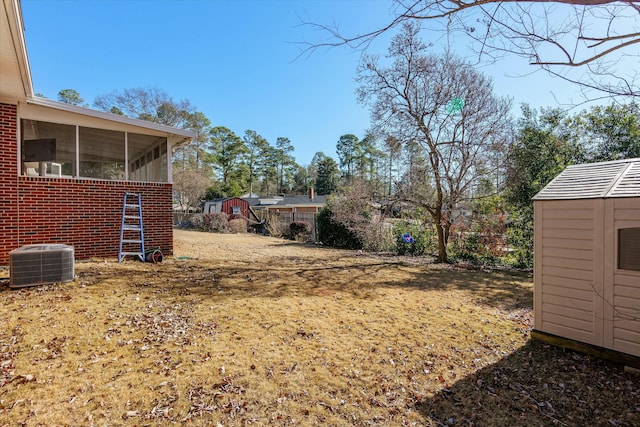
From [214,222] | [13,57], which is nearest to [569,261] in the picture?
[13,57]

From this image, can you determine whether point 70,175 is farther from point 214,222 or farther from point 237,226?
point 214,222

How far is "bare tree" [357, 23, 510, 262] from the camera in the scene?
871 cm

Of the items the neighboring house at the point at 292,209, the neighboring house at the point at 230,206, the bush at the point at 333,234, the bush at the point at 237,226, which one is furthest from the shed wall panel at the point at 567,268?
the neighboring house at the point at 230,206

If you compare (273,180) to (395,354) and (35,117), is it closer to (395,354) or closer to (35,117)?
(35,117)

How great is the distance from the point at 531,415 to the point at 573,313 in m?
1.64

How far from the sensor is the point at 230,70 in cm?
1680

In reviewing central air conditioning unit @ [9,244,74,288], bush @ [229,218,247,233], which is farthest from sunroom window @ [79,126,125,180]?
bush @ [229,218,247,233]

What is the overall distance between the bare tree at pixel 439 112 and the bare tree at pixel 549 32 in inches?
248

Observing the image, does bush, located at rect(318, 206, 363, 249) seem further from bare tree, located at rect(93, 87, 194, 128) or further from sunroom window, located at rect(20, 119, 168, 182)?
bare tree, located at rect(93, 87, 194, 128)

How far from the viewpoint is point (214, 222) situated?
64.8 feet

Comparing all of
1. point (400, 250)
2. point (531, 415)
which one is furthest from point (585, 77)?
point (400, 250)

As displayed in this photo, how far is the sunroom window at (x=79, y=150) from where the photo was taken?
6715 millimetres

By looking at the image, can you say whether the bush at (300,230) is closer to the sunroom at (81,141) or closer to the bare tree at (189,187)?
the sunroom at (81,141)

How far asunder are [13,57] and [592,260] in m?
8.06
